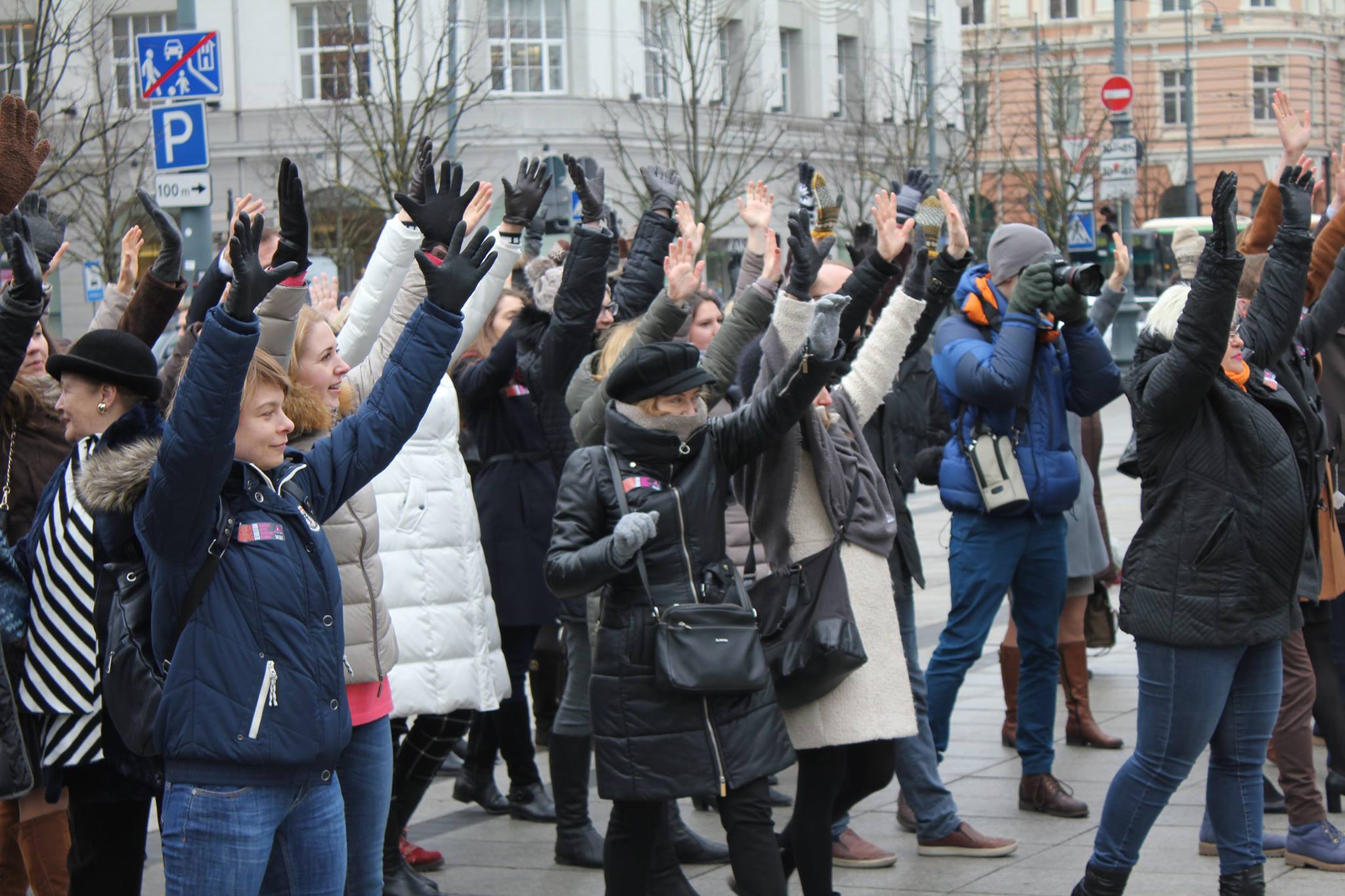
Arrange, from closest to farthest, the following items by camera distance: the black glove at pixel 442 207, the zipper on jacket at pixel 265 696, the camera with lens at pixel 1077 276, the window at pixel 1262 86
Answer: the zipper on jacket at pixel 265 696
the black glove at pixel 442 207
the camera with lens at pixel 1077 276
the window at pixel 1262 86

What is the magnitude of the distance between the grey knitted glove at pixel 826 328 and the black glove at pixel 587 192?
145 cm

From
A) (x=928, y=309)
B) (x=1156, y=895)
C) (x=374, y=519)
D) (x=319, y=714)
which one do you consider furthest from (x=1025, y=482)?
(x=319, y=714)

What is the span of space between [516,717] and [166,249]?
260cm

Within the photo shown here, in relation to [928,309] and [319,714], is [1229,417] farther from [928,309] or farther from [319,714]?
[319,714]

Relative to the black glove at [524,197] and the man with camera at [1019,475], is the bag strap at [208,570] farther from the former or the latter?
the man with camera at [1019,475]

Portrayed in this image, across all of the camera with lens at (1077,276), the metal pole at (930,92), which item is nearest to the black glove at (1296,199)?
the camera with lens at (1077,276)

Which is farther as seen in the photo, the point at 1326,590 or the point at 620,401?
the point at 1326,590

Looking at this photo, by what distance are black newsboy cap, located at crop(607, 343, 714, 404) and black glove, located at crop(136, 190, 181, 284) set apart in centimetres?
141

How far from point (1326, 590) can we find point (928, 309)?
175 cm

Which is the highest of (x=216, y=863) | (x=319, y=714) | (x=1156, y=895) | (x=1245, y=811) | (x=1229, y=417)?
(x=1229, y=417)

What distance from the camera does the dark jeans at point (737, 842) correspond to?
4949 millimetres

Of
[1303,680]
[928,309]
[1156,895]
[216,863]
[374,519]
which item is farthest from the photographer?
[928,309]

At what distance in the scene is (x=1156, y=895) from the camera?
5.70 meters

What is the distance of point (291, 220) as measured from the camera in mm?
4355
